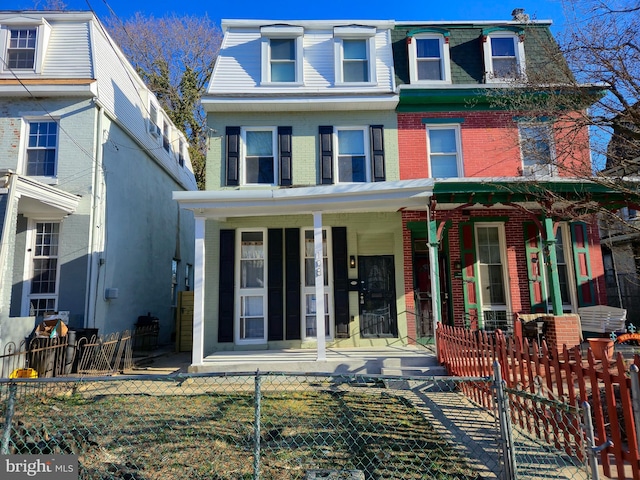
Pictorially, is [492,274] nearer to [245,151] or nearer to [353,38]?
[245,151]

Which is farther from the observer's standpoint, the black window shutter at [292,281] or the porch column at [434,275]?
the black window shutter at [292,281]

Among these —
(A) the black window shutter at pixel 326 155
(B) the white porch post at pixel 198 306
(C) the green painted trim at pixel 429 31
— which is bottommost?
(B) the white porch post at pixel 198 306

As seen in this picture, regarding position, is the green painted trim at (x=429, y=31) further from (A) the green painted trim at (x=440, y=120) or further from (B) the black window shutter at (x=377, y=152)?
(B) the black window shutter at (x=377, y=152)

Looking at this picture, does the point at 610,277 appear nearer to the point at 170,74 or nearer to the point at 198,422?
the point at 198,422

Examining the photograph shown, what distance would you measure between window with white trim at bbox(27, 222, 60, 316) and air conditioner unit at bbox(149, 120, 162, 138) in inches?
197

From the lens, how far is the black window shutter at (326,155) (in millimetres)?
10281

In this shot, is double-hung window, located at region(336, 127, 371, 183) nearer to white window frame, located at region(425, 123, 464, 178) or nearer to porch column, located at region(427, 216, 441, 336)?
white window frame, located at region(425, 123, 464, 178)

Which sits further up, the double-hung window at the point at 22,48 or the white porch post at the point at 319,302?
the double-hung window at the point at 22,48

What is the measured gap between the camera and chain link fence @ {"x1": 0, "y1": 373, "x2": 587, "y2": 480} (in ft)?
11.9

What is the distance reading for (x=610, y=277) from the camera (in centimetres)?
1764

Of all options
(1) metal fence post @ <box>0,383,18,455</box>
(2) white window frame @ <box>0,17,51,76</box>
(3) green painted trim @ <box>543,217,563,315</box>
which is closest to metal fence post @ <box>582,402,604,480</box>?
(1) metal fence post @ <box>0,383,18,455</box>

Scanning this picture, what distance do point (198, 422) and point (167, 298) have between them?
32.0 feet

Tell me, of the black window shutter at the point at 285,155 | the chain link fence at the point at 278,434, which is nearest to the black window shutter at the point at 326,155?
the black window shutter at the point at 285,155

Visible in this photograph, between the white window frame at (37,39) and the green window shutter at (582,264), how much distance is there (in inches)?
569
